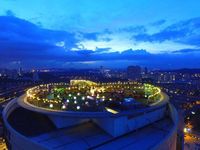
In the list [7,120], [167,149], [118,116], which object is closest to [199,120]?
[167,149]

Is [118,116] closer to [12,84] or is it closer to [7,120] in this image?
[7,120]

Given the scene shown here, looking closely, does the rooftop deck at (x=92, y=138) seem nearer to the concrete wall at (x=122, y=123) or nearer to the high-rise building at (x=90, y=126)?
the high-rise building at (x=90, y=126)

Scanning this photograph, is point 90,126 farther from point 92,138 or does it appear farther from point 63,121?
point 63,121

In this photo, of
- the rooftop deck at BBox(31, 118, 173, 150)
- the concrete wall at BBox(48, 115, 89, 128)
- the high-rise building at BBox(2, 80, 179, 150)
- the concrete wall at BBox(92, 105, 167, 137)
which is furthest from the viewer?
the concrete wall at BBox(48, 115, 89, 128)

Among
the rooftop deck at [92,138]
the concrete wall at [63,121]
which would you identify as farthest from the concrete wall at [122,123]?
the concrete wall at [63,121]

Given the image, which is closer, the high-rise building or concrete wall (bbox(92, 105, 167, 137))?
the high-rise building

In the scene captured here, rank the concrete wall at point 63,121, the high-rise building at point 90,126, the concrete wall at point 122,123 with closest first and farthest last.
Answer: the high-rise building at point 90,126 → the concrete wall at point 122,123 → the concrete wall at point 63,121

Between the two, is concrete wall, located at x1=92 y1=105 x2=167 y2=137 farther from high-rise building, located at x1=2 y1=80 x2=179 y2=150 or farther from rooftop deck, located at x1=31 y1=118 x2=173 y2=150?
rooftop deck, located at x1=31 y1=118 x2=173 y2=150

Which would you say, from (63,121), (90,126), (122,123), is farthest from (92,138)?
(63,121)

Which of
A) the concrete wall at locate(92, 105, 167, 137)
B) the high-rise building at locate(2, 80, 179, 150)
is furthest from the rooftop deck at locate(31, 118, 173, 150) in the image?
the concrete wall at locate(92, 105, 167, 137)

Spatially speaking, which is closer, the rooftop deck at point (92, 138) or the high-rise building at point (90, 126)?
A: the rooftop deck at point (92, 138)

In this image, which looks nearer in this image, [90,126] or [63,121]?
[63,121]
